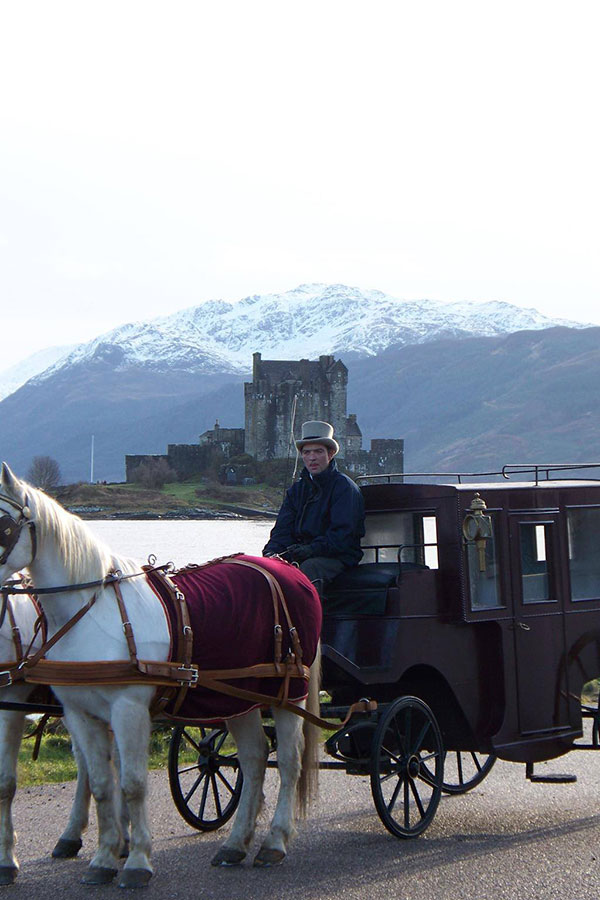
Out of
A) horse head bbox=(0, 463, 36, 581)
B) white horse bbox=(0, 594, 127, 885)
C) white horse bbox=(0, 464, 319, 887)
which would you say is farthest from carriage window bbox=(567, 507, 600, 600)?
horse head bbox=(0, 463, 36, 581)

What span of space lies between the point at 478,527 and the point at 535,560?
3.42 feet

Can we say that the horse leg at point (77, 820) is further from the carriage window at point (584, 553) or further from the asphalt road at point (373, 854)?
the carriage window at point (584, 553)

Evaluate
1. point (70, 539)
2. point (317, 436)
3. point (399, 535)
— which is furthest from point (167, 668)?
point (399, 535)

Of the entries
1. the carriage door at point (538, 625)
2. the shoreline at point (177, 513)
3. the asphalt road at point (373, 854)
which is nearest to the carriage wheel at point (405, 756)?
the asphalt road at point (373, 854)

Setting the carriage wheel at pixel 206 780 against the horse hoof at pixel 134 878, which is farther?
the carriage wheel at pixel 206 780

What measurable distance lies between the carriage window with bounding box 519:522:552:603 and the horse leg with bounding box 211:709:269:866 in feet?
7.92

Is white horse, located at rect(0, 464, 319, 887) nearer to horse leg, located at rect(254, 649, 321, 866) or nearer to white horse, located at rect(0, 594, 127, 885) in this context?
white horse, located at rect(0, 594, 127, 885)

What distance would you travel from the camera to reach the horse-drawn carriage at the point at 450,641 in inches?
327

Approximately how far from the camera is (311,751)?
809 cm

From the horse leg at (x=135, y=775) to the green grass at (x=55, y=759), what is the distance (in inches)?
133

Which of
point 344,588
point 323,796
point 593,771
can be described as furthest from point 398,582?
point 593,771

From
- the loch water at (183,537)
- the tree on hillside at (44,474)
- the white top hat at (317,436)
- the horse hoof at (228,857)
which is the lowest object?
the horse hoof at (228,857)

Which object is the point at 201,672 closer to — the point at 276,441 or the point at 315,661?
the point at 315,661

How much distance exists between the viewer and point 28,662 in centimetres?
700
